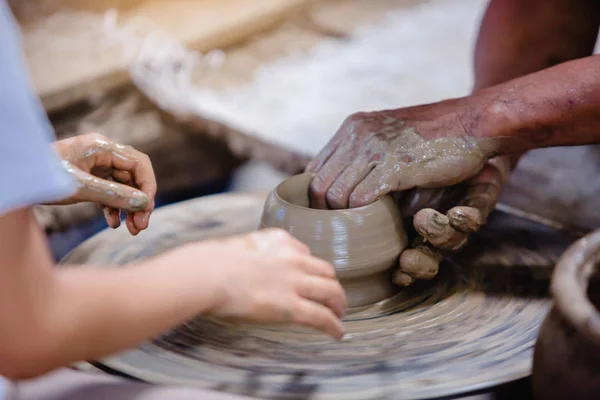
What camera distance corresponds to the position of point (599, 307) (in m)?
0.94

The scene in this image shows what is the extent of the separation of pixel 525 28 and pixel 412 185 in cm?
81

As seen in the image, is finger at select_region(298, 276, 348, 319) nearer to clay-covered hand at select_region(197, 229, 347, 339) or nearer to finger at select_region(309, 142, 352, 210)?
clay-covered hand at select_region(197, 229, 347, 339)

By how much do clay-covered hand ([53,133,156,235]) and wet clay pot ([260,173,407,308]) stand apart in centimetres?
24

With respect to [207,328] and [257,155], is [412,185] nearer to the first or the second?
[207,328]

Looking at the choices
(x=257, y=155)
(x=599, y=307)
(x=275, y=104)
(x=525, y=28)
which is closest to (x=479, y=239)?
(x=599, y=307)

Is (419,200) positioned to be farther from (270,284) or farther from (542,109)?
(270,284)

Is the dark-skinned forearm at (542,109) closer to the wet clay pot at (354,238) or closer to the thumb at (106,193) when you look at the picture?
the wet clay pot at (354,238)

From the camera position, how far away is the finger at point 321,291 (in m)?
0.85

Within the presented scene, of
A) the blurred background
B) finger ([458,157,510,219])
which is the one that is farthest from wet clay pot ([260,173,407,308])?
the blurred background

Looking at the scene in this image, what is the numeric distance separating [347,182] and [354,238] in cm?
13

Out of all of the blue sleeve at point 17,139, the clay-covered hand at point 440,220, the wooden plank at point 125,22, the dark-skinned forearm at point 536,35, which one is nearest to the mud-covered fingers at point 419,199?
the clay-covered hand at point 440,220

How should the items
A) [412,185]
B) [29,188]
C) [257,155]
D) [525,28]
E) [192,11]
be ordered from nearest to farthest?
[29,188] → [412,185] → [525,28] → [257,155] → [192,11]

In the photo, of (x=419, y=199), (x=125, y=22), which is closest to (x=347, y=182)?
(x=419, y=199)

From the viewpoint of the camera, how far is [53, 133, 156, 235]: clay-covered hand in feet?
3.62
